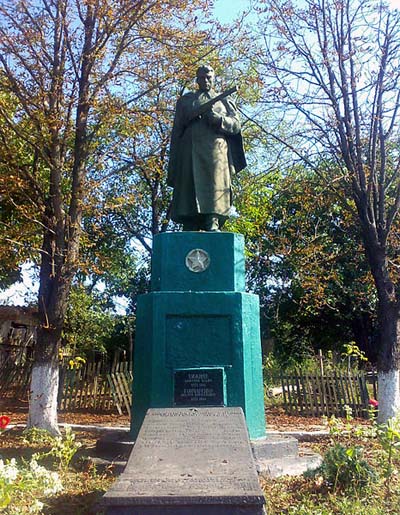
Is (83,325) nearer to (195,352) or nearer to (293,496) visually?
(195,352)

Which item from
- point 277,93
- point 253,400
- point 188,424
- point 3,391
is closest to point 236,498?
point 188,424

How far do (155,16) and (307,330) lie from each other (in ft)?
56.3

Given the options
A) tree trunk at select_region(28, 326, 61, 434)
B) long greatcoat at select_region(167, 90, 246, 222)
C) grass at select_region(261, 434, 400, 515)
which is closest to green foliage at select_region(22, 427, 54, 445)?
tree trunk at select_region(28, 326, 61, 434)

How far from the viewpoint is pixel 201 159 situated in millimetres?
6641

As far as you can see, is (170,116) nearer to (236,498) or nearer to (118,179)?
(118,179)

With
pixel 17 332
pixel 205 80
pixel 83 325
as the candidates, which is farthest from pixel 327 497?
pixel 17 332

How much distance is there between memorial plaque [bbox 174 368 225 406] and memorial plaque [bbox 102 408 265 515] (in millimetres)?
849

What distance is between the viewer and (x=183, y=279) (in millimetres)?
6090

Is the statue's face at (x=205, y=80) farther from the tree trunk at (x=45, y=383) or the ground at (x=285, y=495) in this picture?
the tree trunk at (x=45, y=383)

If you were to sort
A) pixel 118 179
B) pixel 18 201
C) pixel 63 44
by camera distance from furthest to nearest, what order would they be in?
pixel 118 179, pixel 18 201, pixel 63 44

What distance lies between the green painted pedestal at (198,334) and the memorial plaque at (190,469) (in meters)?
0.97

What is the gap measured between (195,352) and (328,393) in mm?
8261

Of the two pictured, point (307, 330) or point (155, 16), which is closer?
point (155, 16)

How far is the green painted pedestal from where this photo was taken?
221 inches
